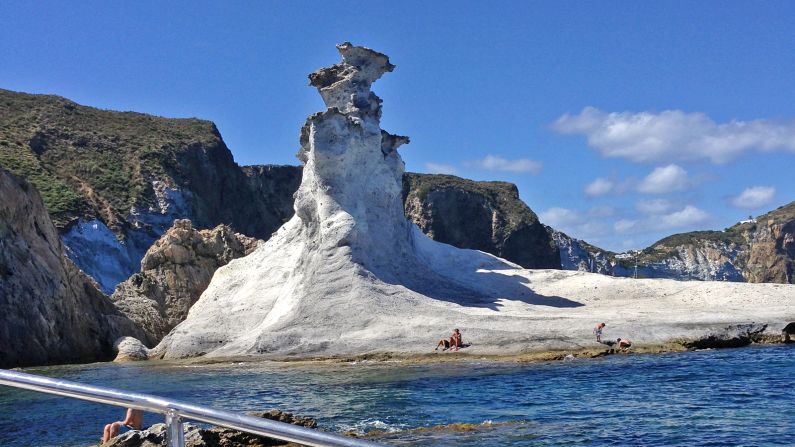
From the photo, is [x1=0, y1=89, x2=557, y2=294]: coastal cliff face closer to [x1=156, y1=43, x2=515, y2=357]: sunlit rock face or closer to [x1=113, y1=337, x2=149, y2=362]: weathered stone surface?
[x1=113, y1=337, x2=149, y2=362]: weathered stone surface

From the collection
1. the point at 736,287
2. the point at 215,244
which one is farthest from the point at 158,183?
the point at 736,287

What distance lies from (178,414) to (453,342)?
28078mm

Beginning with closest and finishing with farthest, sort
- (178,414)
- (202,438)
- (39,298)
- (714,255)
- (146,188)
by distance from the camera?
(178,414)
(202,438)
(39,298)
(146,188)
(714,255)

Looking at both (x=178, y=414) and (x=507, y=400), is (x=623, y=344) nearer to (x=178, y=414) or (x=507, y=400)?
(x=507, y=400)

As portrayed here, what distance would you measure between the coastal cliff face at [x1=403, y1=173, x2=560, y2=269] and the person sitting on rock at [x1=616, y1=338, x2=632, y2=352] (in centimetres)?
6533

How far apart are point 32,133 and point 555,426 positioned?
75.8m

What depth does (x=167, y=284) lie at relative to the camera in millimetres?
48250

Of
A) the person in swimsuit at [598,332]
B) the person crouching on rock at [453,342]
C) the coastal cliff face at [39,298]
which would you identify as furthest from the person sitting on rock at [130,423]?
the coastal cliff face at [39,298]

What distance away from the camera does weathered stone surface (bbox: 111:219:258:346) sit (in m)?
47.7

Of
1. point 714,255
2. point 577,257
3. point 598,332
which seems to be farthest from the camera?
point 714,255

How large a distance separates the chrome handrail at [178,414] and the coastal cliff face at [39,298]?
33.2 m

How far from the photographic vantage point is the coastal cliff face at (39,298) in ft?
119

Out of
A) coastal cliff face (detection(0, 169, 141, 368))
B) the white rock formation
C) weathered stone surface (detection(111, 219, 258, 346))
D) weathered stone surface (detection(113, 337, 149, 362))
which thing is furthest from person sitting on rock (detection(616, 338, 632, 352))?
weathered stone surface (detection(111, 219, 258, 346))

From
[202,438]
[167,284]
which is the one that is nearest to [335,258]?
[167,284]
